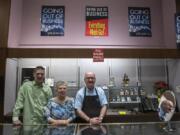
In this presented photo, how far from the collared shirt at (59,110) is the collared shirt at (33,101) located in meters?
0.30

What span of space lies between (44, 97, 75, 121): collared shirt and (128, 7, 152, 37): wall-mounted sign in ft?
11.0

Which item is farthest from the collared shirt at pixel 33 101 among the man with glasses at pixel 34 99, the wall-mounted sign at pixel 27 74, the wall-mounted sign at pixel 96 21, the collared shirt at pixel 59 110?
the wall-mounted sign at pixel 96 21

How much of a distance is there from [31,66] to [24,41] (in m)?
0.93

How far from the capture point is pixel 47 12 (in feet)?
18.6

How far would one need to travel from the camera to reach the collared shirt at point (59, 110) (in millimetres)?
2949

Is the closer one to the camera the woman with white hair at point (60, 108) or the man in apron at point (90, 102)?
the woman with white hair at point (60, 108)

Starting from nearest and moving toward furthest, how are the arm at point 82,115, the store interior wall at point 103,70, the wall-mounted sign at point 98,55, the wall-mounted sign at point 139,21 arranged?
1. the arm at point 82,115
2. the wall-mounted sign at point 98,55
3. the store interior wall at point 103,70
4. the wall-mounted sign at point 139,21

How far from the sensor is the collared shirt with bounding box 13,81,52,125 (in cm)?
327

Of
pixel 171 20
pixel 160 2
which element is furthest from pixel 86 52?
pixel 160 2

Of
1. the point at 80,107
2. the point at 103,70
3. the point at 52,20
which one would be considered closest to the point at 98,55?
the point at 103,70

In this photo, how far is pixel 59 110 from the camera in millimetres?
2965

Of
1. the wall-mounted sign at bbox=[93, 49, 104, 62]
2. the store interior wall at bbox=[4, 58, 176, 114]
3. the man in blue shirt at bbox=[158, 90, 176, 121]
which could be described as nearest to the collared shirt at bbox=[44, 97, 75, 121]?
the man in blue shirt at bbox=[158, 90, 176, 121]

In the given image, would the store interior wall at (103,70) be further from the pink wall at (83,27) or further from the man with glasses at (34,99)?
the man with glasses at (34,99)

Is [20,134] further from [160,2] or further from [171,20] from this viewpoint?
[160,2]
